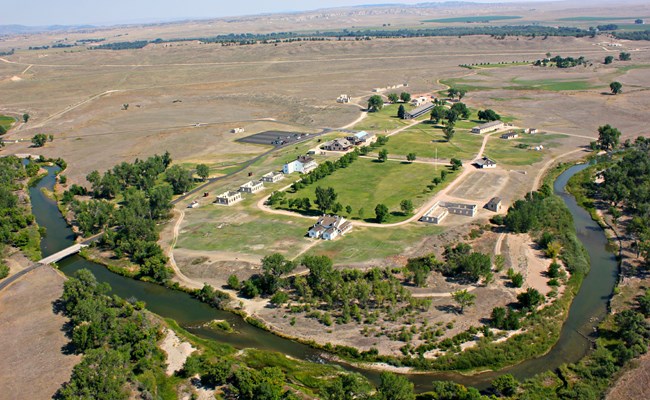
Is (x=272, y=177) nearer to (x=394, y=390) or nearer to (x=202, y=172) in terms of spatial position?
(x=202, y=172)

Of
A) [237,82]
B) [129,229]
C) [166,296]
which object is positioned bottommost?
[166,296]

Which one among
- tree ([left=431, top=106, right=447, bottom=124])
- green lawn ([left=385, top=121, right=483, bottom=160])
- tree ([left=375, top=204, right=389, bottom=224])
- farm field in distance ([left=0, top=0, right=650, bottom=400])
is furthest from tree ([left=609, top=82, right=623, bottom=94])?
tree ([left=375, top=204, right=389, bottom=224])

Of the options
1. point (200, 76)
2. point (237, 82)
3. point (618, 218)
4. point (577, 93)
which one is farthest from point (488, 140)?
point (200, 76)

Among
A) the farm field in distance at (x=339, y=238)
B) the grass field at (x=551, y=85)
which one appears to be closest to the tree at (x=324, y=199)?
the farm field in distance at (x=339, y=238)

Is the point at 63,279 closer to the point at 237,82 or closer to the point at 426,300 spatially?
the point at 426,300

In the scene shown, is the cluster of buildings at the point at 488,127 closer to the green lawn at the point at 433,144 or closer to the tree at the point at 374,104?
the green lawn at the point at 433,144

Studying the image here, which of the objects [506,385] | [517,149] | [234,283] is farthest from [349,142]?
[506,385]
